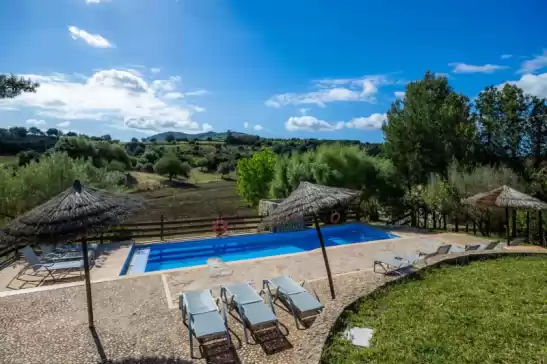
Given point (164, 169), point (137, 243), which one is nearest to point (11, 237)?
point (137, 243)

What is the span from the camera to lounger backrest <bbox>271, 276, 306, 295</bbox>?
21.8 ft

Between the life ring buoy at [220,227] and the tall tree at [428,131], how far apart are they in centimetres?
1182

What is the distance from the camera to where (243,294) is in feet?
21.3

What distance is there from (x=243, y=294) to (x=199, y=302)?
0.86 metres

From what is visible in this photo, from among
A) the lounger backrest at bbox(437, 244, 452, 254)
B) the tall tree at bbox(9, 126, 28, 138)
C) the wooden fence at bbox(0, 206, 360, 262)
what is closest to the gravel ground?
the lounger backrest at bbox(437, 244, 452, 254)

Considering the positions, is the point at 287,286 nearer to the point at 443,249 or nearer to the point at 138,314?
the point at 138,314

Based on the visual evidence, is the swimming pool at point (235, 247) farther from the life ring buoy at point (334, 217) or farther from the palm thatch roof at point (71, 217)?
the palm thatch roof at point (71, 217)

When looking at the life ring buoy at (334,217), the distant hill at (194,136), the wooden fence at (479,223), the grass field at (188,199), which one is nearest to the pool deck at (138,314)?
the grass field at (188,199)

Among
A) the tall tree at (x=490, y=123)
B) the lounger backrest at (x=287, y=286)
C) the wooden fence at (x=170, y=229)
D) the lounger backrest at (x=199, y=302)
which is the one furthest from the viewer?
the tall tree at (x=490, y=123)

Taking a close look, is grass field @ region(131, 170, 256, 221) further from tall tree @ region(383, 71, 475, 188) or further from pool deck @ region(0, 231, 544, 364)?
tall tree @ region(383, 71, 475, 188)

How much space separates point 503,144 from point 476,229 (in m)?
8.99

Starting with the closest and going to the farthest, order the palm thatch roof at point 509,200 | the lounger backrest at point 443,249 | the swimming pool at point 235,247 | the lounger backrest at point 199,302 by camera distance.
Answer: the lounger backrest at point 199,302, the lounger backrest at point 443,249, the palm thatch roof at point 509,200, the swimming pool at point 235,247

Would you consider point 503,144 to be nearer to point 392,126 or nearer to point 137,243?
point 392,126

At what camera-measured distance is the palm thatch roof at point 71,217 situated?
482 cm
